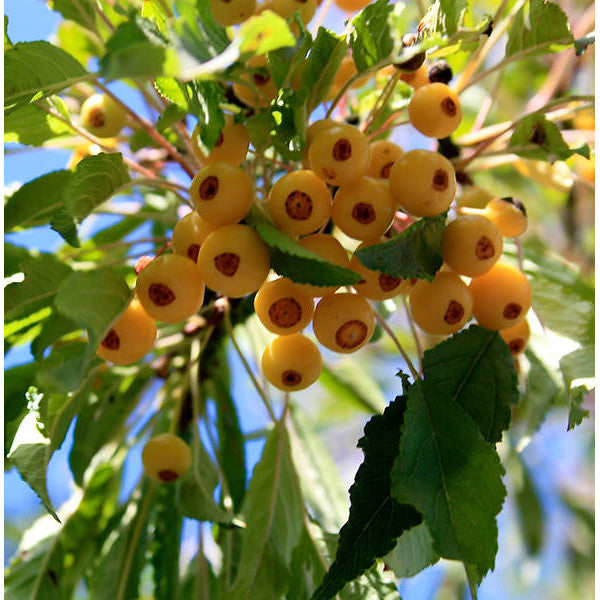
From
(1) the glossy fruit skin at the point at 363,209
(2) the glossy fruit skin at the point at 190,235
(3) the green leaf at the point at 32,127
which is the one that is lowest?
(1) the glossy fruit skin at the point at 363,209

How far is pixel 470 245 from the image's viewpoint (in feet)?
3.36

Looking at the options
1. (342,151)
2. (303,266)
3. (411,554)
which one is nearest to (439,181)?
(342,151)

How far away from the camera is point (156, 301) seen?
984mm

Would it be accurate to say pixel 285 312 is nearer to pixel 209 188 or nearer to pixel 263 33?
pixel 209 188

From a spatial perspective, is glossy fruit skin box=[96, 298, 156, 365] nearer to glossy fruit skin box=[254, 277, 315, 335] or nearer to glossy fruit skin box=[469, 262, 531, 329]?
glossy fruit skin box=[254, 277, 315, 335]

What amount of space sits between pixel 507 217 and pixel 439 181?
0.73 ft

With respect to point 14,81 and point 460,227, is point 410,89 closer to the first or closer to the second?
point 460,227

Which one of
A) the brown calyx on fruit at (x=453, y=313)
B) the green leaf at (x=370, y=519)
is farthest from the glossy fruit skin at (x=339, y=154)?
the green leaf at (x=370, y=519)

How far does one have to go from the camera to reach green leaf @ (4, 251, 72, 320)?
3.78ft

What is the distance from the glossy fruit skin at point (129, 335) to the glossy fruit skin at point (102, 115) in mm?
410

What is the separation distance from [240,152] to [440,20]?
0.32 metres

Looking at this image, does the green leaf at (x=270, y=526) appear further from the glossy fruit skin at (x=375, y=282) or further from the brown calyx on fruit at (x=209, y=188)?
the brown calyx on fruit at (x=209, y=188)

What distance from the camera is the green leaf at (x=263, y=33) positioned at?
2.47ft

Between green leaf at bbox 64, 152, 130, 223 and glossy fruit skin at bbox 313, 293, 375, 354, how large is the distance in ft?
1.02
